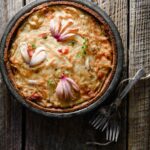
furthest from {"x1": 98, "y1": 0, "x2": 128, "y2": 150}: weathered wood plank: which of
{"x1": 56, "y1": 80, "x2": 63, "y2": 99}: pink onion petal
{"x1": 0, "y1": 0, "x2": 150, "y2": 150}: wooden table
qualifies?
{"x1": 56, "y1": 80, "x2": 63, "y2": 99}: pink onion petal

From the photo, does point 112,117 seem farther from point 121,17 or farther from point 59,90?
point 121,17

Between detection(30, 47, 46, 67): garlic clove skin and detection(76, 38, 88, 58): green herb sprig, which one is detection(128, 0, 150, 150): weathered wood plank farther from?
detection(30, 47, 46, 67): garlic clove skin

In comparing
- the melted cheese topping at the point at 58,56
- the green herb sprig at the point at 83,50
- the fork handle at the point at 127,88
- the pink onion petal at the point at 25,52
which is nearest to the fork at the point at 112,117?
the fork handle at the point at 127,88

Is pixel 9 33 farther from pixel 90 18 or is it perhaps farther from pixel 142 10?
pixel 142 10

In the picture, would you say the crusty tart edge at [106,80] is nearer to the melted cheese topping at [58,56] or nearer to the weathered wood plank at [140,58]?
the melted cheese topping at [58,56]

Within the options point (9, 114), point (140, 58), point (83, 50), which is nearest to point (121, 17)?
point (140, 58)

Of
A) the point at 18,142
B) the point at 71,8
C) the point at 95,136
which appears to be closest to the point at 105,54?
the point at 71,8

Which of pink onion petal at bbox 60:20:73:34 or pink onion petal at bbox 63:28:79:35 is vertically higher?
pink onion petal at bbox 60:20:73:34
